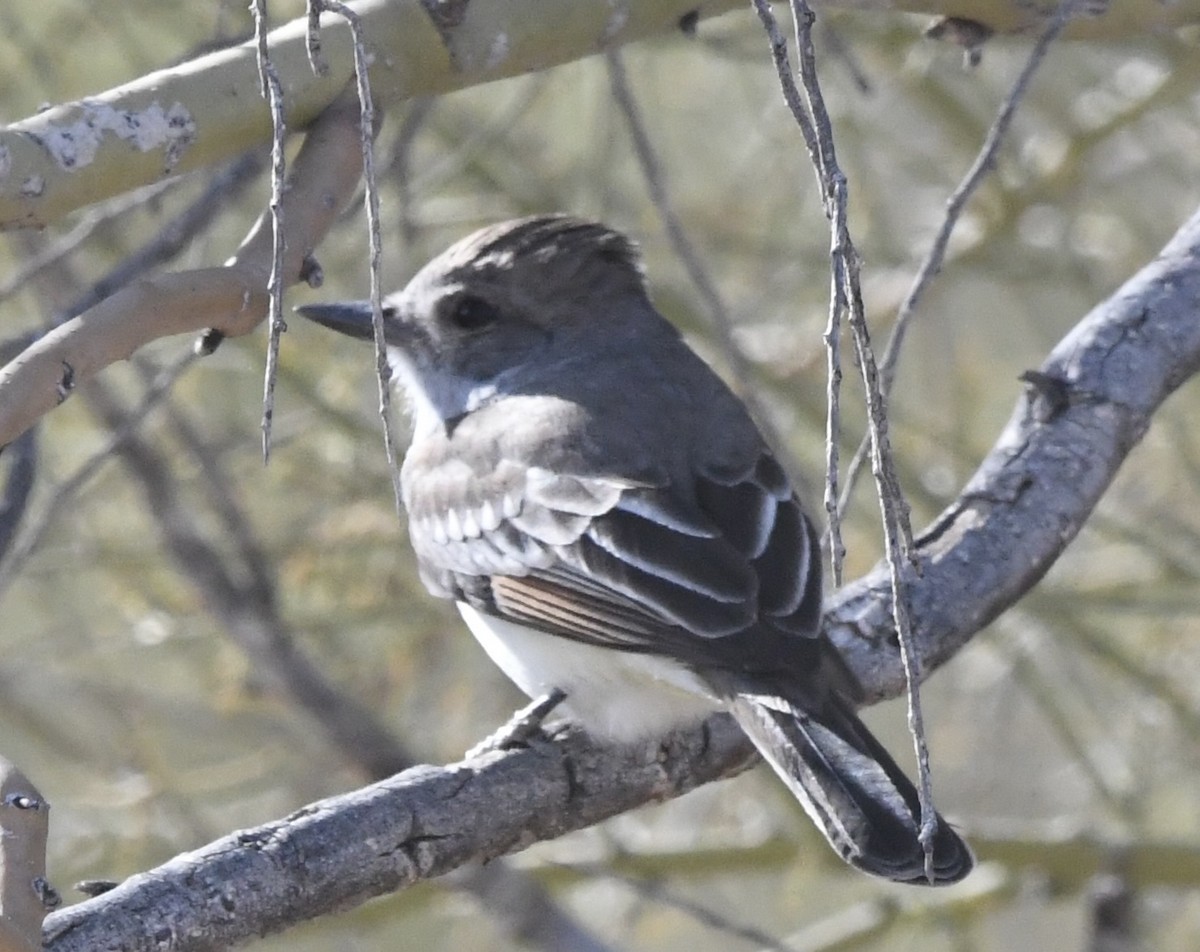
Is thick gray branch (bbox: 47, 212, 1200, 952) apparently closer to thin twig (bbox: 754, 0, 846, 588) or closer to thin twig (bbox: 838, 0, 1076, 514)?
thin twig (bbox: 838, 0, 1076, 514)

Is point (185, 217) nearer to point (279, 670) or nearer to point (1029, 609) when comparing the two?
point (279, 670)

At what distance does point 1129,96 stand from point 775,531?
3238 millimetres

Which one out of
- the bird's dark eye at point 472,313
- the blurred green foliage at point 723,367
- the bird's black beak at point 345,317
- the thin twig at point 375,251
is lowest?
the blurred green foliage at point 723,367

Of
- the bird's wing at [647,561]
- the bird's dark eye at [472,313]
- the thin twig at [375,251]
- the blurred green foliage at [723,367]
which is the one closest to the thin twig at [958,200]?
the bird's wing at [647,561]

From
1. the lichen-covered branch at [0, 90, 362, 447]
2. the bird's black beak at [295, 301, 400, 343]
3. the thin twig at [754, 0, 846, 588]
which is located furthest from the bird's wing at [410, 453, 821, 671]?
the thin twig at [754, 0, 846, 588]

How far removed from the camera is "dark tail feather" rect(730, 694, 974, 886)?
3.05 meters

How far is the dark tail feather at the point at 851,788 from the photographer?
3.05 meters

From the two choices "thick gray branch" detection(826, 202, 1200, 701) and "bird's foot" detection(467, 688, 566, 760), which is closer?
"bird's foot" detection(467, 688, 566, 760)

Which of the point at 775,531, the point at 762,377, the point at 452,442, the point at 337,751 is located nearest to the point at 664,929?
the point at 337,751

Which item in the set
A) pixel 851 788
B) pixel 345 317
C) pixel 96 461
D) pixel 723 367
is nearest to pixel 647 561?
pixel 851 788

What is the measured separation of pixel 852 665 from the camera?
379 centimetres

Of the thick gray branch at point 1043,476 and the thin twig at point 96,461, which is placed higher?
the thin twig at point 96,461

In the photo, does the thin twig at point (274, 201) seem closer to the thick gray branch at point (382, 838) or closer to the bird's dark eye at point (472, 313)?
the thick gray branch at point (382, 838)

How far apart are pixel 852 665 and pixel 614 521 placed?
0.58 meters
